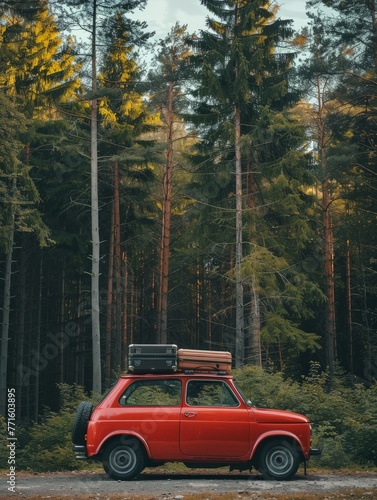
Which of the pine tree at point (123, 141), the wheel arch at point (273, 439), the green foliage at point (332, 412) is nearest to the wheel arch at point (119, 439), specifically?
the wheel arch at point (273, 439)

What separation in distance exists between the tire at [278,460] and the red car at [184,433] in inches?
0.7

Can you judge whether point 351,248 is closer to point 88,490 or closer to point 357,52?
point 357,52

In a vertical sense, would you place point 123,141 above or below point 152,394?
above

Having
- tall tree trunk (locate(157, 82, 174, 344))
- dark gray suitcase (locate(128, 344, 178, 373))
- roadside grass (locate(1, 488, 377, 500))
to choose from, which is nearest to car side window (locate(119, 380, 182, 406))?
dark gray suitcase (locate(128, 344, 178, 373))

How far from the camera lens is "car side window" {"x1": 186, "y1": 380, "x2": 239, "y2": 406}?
13945 mm

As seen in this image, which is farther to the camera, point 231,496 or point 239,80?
point 239,80

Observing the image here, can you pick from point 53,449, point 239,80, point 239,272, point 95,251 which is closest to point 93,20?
point 239,80

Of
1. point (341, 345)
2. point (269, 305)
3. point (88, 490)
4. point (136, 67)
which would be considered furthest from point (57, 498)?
point (341, 345)

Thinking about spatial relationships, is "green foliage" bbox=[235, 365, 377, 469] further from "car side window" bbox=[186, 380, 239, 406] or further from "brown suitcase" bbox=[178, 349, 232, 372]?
"brown suitcase" bbox=[178, 349, 232, 372]

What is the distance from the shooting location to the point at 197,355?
14148 millimetres

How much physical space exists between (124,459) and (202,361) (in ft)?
7.09

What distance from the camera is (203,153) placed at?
108 feet

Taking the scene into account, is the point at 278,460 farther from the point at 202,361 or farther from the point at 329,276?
the point at 329,276

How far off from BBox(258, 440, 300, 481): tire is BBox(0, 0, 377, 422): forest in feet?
41.2
